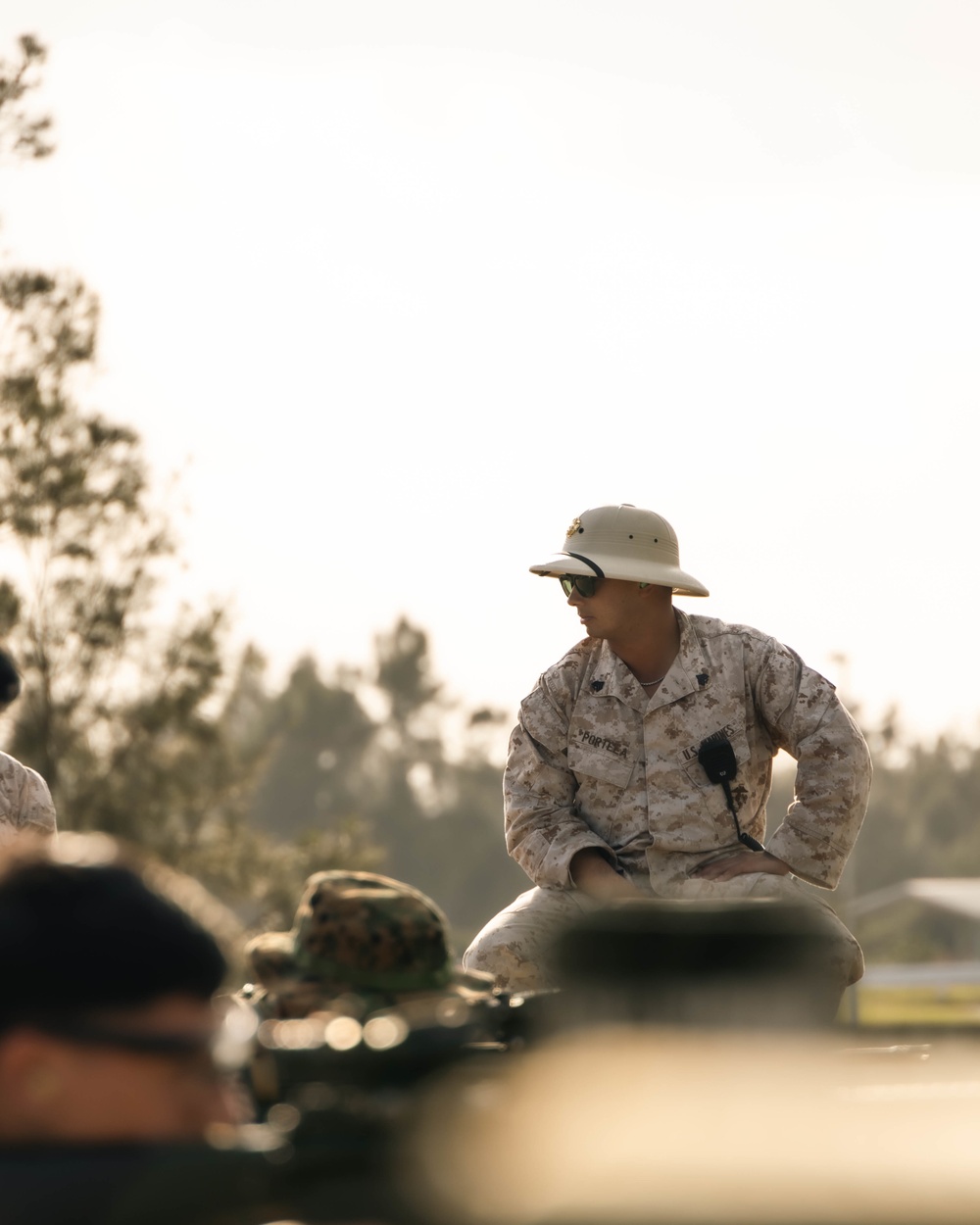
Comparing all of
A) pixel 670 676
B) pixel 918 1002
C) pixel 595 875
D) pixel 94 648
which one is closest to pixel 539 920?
pixel 595 875

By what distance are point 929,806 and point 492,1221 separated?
3480 inches

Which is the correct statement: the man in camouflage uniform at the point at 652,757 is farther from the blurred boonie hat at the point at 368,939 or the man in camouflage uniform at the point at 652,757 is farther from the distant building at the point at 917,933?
the distant building at the point at 917,933

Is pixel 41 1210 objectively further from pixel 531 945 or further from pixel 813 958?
pixel 531 945

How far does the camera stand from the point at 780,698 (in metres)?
6.35

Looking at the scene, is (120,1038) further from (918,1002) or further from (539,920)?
(918,1002)

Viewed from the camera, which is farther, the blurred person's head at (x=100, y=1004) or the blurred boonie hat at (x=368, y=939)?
the blurred boonie hat at (x=368, y=939)

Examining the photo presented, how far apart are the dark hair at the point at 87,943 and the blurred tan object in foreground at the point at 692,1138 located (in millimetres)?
429

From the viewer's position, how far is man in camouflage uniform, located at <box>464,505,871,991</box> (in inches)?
245

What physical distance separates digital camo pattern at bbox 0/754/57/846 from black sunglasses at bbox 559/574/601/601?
Answer: 1.86 metres

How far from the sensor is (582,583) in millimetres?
6422

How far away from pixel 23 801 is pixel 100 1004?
16.3 ft

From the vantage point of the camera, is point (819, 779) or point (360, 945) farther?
point (819, 779)

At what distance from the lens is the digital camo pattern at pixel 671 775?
20.5ft

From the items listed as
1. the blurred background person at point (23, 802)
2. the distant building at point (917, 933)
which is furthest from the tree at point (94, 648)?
the distant building at point (917, 933)
